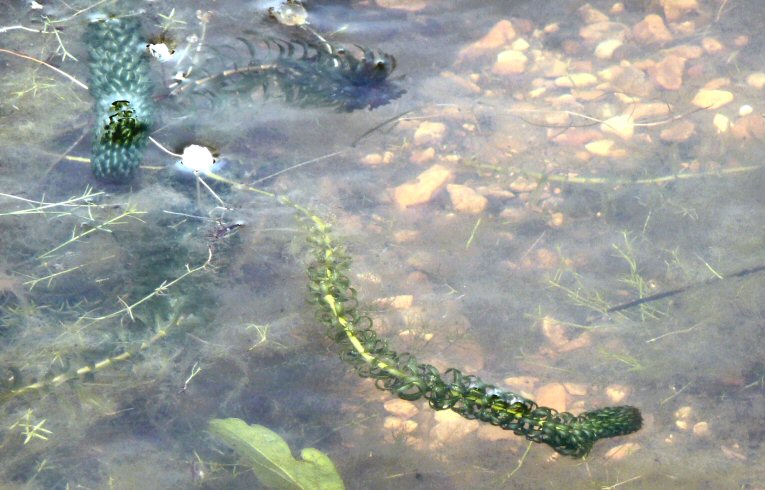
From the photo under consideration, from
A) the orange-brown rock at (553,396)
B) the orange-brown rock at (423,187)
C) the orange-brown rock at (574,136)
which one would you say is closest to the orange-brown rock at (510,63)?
the orange-brown rock at (574,136)

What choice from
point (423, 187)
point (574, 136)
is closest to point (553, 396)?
point (423, 187)

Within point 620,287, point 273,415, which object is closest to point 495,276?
point 620,287

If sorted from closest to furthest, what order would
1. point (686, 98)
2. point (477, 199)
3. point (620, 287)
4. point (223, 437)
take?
point (223, 437)
point (620, 287)
point (477, 199)
point (686, 98)

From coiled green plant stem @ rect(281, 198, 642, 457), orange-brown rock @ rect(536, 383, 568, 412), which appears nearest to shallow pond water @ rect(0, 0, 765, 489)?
orange-brown rock @ rect(536, 383, 568, 412)

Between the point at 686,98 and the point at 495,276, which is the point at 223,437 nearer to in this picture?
the point at 495,276

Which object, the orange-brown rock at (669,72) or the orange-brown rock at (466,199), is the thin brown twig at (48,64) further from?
the orange-brown rock at (669,72)

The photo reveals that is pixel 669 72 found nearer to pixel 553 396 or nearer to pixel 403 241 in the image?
pixel 403 241

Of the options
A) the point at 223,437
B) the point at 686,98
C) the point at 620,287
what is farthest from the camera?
the point at 686,98
